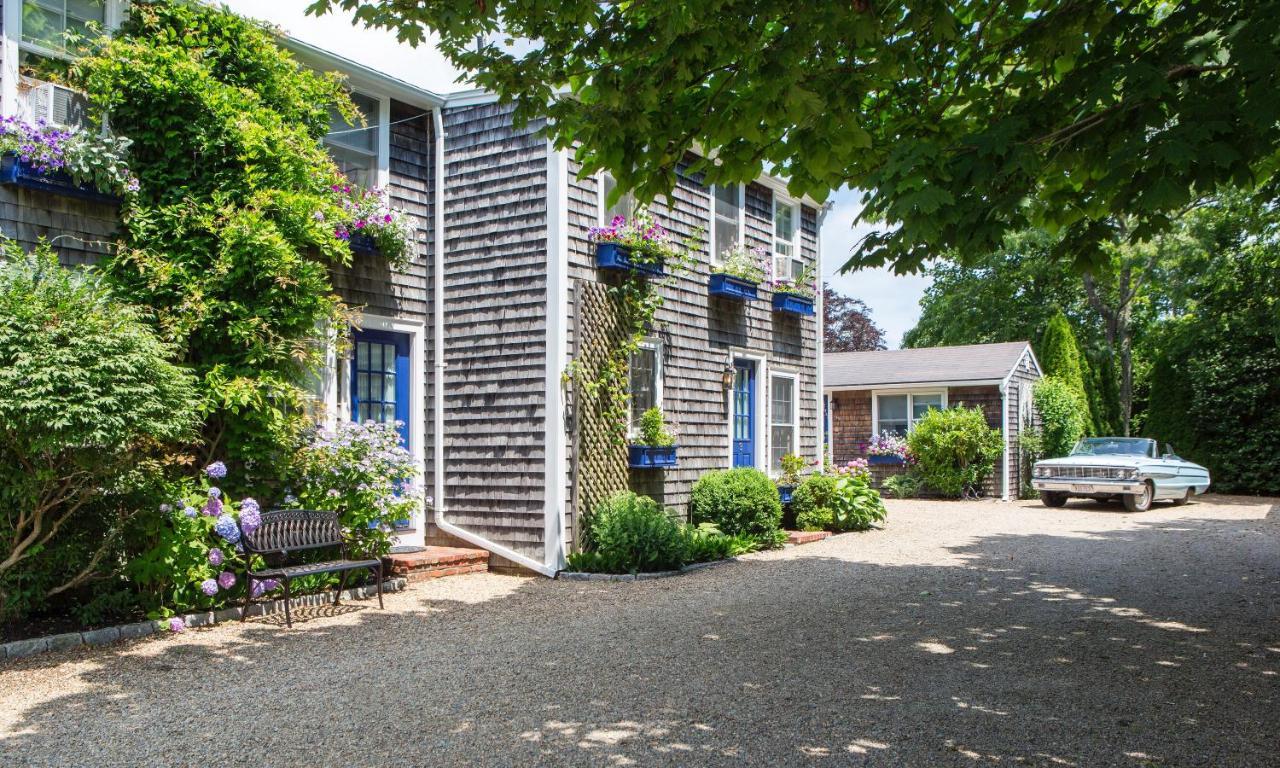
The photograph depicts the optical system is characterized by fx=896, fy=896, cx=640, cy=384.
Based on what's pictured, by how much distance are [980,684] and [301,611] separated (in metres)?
5.37

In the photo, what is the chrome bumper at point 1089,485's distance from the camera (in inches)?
685

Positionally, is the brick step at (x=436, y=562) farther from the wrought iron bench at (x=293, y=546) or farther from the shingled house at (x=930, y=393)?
the shingled house at (x=930, y=393)

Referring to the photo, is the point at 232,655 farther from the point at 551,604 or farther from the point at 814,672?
the point at 814,672

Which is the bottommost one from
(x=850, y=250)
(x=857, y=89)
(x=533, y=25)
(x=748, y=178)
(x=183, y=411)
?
(x=183, y=411)

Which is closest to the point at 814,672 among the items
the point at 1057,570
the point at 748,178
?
the point at 748,178

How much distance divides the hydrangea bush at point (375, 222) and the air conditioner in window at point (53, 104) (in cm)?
222

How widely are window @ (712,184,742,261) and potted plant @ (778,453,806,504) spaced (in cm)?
323

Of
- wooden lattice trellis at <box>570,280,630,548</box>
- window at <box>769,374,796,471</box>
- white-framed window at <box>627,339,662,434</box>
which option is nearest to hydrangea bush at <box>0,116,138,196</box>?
wooden lattice trellis at <box>570,280,630,548</box>

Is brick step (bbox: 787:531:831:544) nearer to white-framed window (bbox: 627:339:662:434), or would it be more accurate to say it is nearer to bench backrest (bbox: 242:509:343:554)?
white-framed window (bbox: 627:339:662:434)

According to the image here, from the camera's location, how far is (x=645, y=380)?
11000 millimetres

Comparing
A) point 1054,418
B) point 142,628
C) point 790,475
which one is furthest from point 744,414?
point 1054,418

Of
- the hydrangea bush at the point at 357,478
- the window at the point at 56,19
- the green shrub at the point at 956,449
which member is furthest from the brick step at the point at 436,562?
the green shrub at the point at 956,449

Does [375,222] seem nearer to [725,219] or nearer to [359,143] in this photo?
[359,143]

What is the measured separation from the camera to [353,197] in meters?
9.21
